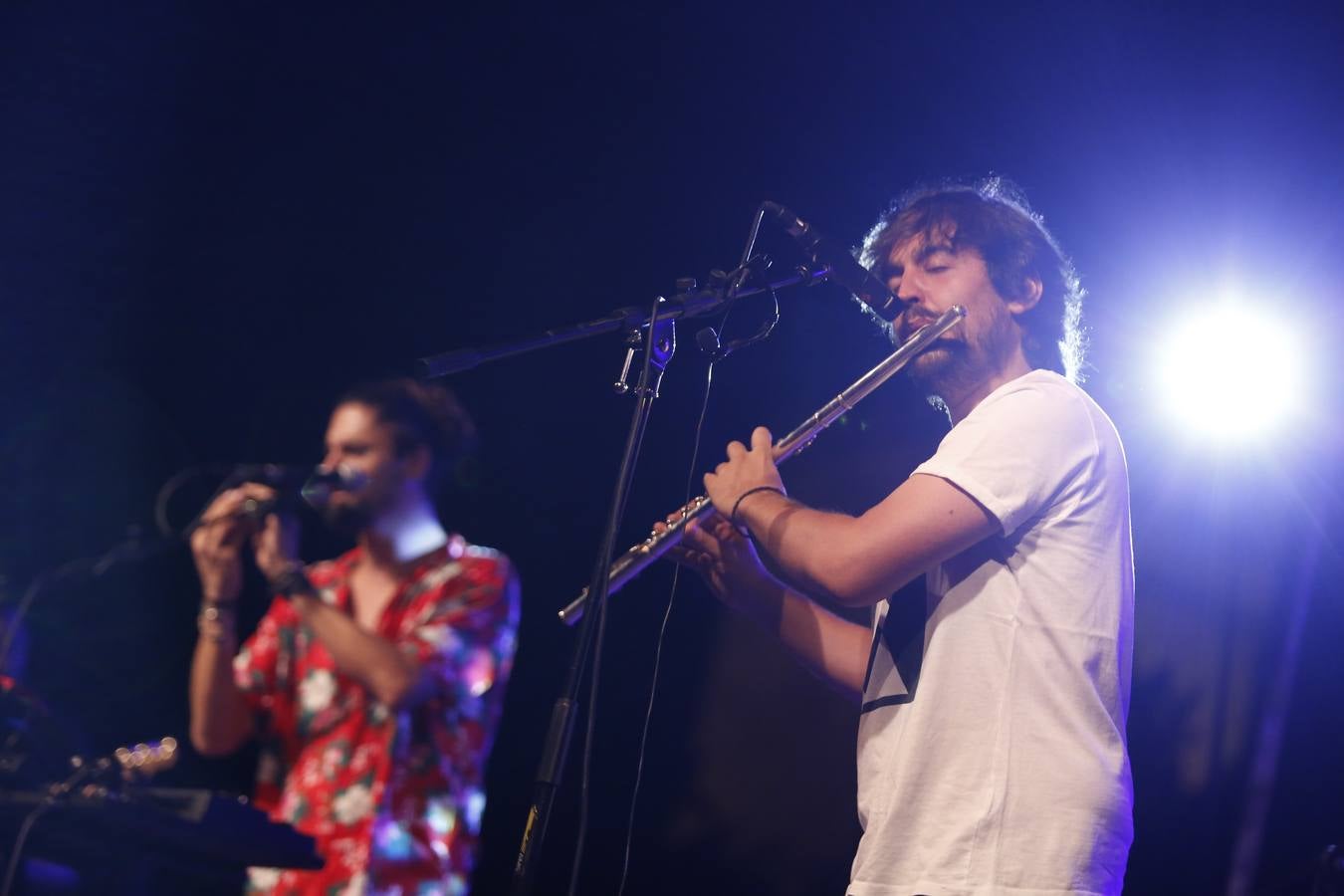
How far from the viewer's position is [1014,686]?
5.55 ft

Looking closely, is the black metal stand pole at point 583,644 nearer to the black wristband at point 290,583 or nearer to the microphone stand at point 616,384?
the microphone stand at point 616,384

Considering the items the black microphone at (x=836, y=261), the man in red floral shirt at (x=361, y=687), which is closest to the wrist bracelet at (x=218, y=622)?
the man in red floral shirt at (x=361, y=687)

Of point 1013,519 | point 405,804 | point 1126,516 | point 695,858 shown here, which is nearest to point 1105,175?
point 1126,516

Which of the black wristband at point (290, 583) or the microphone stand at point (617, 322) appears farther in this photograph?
the microphone stand at point (617, 322)

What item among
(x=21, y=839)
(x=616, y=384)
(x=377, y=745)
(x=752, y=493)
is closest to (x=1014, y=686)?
(x=752, y=493)

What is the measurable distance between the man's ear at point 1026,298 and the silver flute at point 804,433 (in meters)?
0.12

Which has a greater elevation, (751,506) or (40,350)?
(40,350)

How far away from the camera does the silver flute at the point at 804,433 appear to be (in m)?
2.16

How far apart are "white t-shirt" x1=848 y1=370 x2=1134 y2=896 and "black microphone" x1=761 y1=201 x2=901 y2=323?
0.36 metres

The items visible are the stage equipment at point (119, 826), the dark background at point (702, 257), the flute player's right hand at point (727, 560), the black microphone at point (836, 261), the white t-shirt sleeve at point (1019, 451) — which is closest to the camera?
the stage equipment at point (119, 826)

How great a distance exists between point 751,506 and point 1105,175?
2.09 meters

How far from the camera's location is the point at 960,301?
2244mm

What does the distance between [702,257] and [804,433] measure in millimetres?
1342

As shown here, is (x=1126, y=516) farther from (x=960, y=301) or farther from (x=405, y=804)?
(x=405, y=804)
